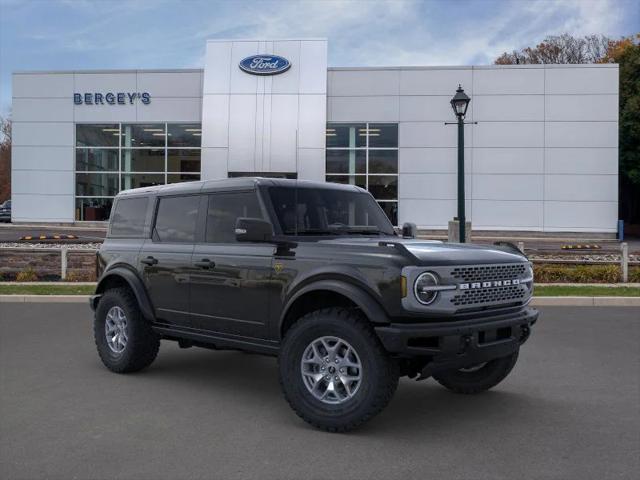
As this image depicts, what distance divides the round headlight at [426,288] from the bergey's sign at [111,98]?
3140cm

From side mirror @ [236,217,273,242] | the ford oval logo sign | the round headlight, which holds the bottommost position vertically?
the round headlight

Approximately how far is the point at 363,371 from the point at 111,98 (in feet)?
106

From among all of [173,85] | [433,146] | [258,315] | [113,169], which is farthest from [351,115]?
[258,315]

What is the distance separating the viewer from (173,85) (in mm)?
33125

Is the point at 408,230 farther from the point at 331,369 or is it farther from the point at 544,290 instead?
the point at 544,290

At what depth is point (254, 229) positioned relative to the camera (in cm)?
491

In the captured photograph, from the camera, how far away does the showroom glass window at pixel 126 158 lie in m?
33.6

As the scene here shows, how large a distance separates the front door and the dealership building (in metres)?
25.7

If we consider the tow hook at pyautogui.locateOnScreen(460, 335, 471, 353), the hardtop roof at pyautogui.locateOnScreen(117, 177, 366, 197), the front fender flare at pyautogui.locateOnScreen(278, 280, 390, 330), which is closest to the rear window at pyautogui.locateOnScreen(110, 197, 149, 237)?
the hardtop roof at pyautogui.locateOnScreen(117, 177, 366, 197)

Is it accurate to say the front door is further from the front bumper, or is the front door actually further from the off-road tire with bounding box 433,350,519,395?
the off-road tire with bounding box 433,350,519,395

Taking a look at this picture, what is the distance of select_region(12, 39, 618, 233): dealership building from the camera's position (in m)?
30.9

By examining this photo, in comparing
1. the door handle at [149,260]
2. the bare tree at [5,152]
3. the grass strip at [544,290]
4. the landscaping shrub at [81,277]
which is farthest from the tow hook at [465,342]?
the bare tree at [5,152]

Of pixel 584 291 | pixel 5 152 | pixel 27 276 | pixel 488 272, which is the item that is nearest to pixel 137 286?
pixel 488 272

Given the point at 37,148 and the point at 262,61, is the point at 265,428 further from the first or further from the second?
the point at 37,148
